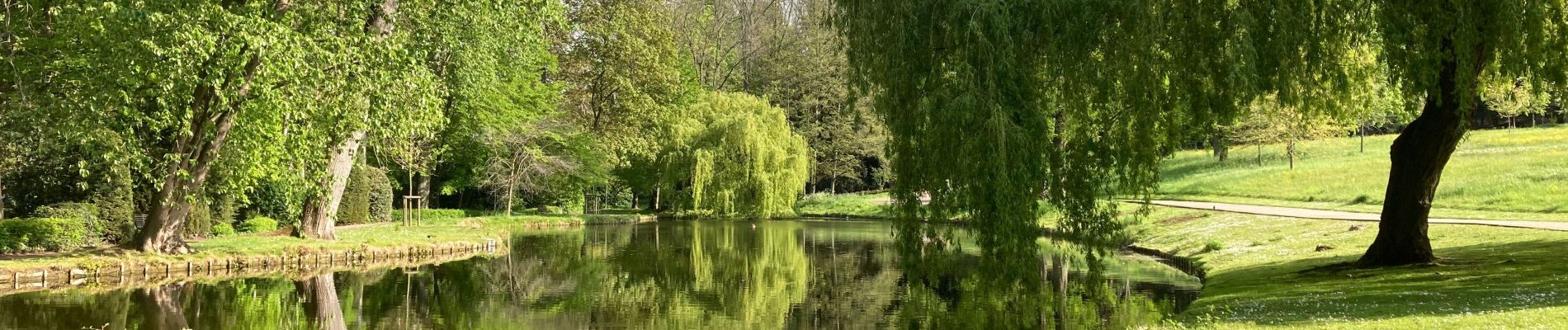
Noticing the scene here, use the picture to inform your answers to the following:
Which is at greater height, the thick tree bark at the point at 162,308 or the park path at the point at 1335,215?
the park path at the point at 1335,215

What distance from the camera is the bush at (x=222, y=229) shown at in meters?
25.5

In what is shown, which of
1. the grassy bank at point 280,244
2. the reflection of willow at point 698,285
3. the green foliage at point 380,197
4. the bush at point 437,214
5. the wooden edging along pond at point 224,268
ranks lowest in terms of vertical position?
the reflection of willow at point 698,285

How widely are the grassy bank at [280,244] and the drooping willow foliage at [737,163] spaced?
1071 centimetres

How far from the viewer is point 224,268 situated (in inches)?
776

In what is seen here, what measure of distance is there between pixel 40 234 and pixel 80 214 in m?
1.77

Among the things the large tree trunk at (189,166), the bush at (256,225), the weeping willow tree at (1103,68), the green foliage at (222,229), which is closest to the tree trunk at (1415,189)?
the weeping willow tree at (1103,68)

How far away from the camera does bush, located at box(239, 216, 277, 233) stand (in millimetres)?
27469

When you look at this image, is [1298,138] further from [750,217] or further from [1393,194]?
[1393,194]

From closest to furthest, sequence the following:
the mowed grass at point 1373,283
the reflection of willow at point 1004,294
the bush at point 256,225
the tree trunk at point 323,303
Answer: the mowed grass at point 1373,283, the reflection of willow at point 1004,294, the tree trunk at point 323,303, the bush at point 256,225

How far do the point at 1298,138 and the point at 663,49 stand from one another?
26.7m

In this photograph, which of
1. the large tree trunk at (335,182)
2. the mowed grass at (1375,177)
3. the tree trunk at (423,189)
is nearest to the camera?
the large tree trunk at (335,182)

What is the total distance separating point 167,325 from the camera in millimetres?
12820

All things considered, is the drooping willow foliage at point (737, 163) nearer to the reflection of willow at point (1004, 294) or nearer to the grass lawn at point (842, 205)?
the grass lawn at point (842, 205)

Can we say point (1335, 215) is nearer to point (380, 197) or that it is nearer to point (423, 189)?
point (380, 197)
